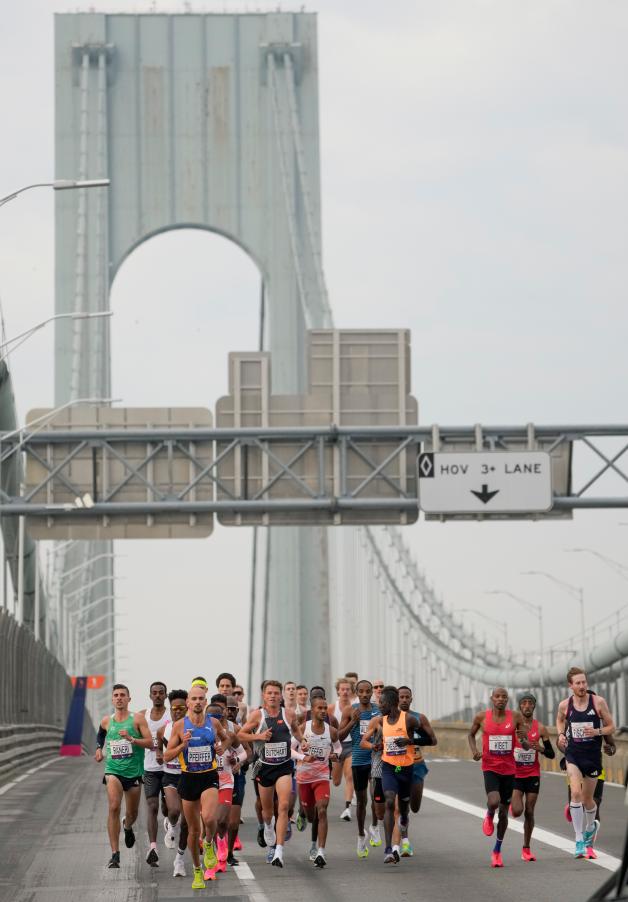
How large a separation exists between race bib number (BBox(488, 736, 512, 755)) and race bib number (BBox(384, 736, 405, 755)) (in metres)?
0.85

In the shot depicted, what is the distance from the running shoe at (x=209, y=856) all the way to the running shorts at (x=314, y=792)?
1.21 m

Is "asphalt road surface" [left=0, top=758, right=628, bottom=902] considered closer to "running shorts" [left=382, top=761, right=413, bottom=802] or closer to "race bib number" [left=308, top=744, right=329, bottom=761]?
"running shorts" [left=382, top=761, right=413, bottom=802]

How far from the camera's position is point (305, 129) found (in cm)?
8750

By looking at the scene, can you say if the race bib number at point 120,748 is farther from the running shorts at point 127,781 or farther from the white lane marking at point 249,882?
the white lane marking at point 249,882

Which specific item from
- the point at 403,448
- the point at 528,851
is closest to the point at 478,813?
the point at 528,851

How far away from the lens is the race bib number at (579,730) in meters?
17.8

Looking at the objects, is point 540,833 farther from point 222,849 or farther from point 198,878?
point 198,878

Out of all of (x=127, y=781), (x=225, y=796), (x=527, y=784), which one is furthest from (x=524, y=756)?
(x=127, y=781)

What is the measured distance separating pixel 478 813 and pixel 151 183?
216 ft

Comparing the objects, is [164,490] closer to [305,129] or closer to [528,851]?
[528,851]

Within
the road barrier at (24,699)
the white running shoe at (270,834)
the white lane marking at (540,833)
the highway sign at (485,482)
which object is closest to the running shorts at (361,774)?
the white running shoe at (270,834)

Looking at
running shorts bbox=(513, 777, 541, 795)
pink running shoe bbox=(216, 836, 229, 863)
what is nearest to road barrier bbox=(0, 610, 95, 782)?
pink running shoe bbox=(216, 836, 229, 863)

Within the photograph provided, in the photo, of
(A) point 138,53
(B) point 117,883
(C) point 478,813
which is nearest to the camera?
(B) point 117,883

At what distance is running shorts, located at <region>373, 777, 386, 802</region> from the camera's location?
18406mm
